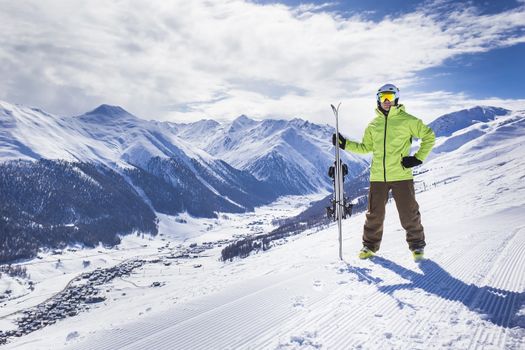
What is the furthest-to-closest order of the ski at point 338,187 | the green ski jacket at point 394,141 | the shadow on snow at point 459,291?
the ski at point 338,187 → the green ski jacket at point 394,141 → the shadow on snow at point 459,291

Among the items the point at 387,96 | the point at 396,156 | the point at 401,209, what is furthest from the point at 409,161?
the point at 387,96

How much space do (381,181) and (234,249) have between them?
14023 centimetres

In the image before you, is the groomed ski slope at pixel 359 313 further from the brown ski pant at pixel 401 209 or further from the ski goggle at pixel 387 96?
the ski goggle at pixel 387 96

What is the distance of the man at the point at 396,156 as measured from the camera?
8180mm

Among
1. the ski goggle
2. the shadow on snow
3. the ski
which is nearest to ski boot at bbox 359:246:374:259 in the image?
the ski

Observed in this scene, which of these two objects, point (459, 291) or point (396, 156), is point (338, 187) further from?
point (459, 291)

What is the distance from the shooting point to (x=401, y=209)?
336 inches

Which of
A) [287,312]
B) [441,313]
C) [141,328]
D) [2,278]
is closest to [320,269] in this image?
[287,312]

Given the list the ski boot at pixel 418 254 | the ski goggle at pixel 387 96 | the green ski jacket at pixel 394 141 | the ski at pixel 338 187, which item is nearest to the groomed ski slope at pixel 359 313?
the ski boot at pixel 418 254

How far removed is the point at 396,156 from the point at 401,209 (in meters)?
1.16

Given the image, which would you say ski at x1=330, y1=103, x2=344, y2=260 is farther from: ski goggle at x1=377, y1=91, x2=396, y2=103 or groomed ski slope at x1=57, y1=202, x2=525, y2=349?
groomed ski slope at x1=57, y1=202, x2=525, y2=349

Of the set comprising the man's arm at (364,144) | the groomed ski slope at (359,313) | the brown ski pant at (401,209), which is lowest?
the groomed ski slope at (359,313)

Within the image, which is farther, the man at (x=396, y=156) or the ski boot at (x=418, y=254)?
the ski boot at (x=418, y=254)

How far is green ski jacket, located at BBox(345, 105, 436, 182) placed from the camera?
321 inches
